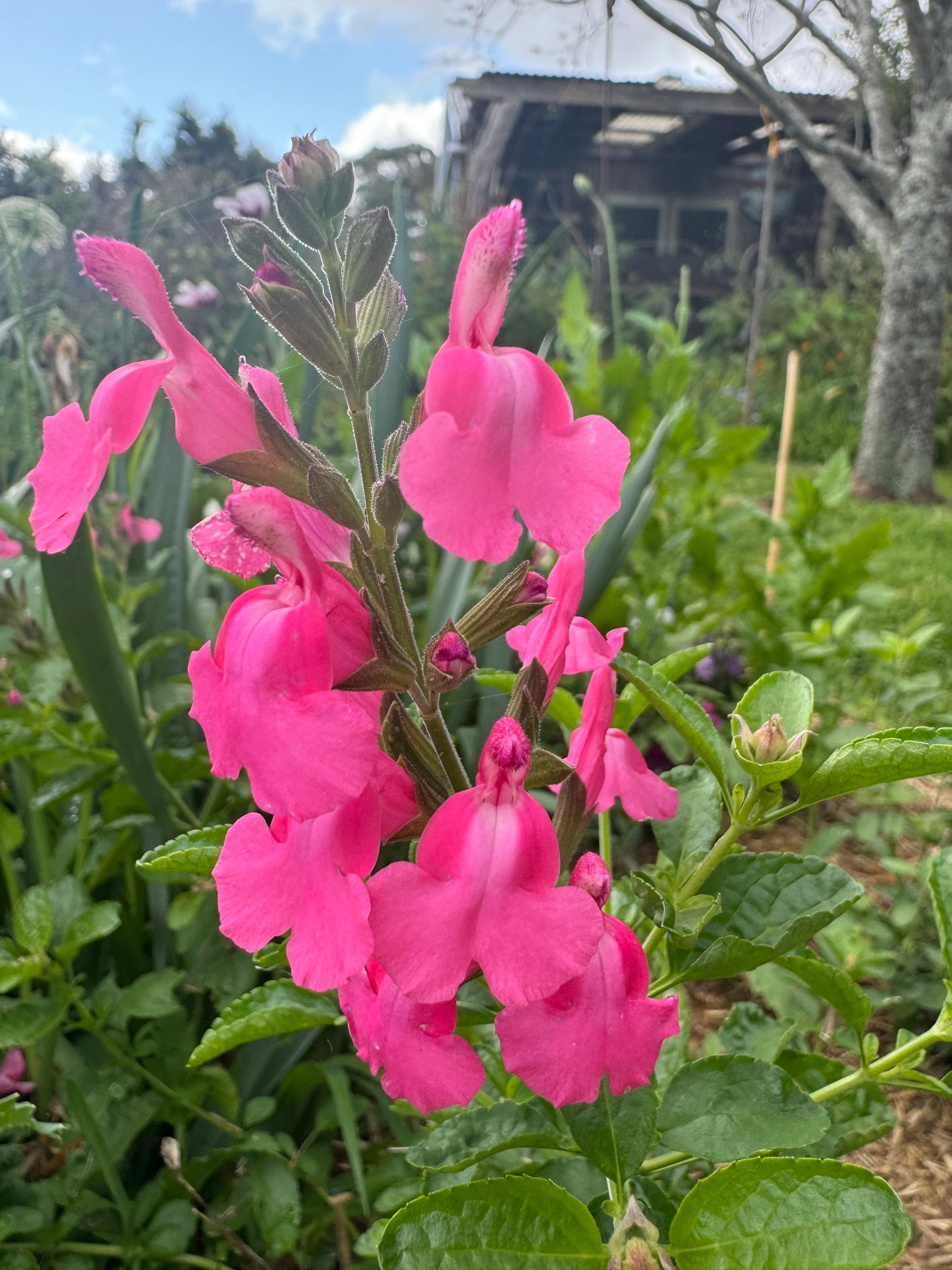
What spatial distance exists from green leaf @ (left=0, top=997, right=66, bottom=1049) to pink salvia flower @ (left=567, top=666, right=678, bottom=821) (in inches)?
17.9

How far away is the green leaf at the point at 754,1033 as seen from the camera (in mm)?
628

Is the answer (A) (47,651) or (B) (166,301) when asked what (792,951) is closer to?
(B) (166,301)

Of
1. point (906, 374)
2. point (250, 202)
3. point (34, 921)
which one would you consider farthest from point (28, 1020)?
point (906, 374)

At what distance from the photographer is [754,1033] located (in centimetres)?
66

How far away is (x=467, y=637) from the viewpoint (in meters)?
0.45

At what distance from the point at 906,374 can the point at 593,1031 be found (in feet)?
19.7

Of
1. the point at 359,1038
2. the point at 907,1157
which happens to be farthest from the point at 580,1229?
the point at 907,1157

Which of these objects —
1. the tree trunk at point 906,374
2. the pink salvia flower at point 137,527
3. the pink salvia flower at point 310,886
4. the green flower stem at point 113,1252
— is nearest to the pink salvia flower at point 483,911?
the pink salvia flower at point 310,886

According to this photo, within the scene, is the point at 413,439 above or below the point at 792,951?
above

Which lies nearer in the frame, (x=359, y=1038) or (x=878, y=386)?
(x=359, y=1038)

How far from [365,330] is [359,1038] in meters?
0.33

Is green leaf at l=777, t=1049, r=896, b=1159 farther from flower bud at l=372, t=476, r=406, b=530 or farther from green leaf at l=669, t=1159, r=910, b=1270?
flower bud at l=372, t=476, r=406, b=530

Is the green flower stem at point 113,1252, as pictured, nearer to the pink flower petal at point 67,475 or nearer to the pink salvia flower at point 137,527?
the pink flower petal at point 67,475

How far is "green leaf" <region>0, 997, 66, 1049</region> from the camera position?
669mm
